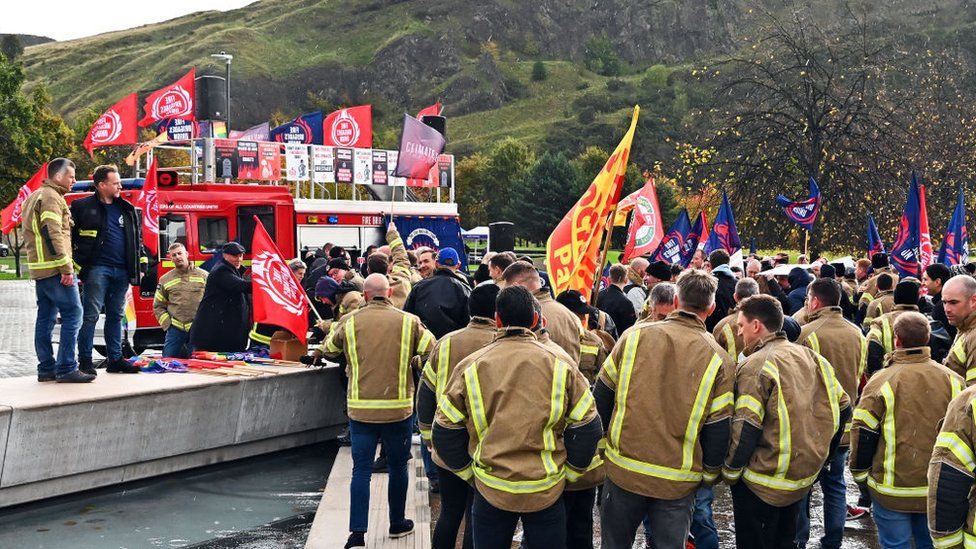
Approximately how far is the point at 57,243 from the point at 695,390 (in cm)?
532

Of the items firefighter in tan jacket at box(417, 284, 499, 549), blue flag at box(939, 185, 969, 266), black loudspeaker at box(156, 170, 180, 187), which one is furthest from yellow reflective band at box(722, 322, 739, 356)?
black loudspeaker at box(156, 170, 180, 187)

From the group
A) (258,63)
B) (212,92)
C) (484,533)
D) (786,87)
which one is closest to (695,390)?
(484,533)

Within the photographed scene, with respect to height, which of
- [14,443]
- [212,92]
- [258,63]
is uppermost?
[258,63]

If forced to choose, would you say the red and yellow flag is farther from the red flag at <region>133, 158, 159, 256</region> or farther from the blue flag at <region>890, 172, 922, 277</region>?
the red flag at <region>133, 158, 159, 256</region>

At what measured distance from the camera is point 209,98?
23656mm

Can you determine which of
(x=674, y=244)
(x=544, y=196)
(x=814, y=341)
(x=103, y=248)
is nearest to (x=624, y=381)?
(x=814, y=341)

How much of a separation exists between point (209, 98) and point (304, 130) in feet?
17.4

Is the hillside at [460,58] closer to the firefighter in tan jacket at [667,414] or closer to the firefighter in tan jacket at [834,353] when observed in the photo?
the firefighter in tan jacket at [834,353]

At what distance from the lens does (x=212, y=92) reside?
23656 mm

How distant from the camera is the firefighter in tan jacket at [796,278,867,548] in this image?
6777 millimetres

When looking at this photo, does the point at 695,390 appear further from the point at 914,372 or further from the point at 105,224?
the point at 105,224

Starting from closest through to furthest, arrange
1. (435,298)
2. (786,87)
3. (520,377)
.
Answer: (520,377) → (435,298) → (786,87)

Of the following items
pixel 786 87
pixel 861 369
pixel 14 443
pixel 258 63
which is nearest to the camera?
pixel 861 369

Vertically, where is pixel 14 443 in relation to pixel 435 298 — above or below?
below
